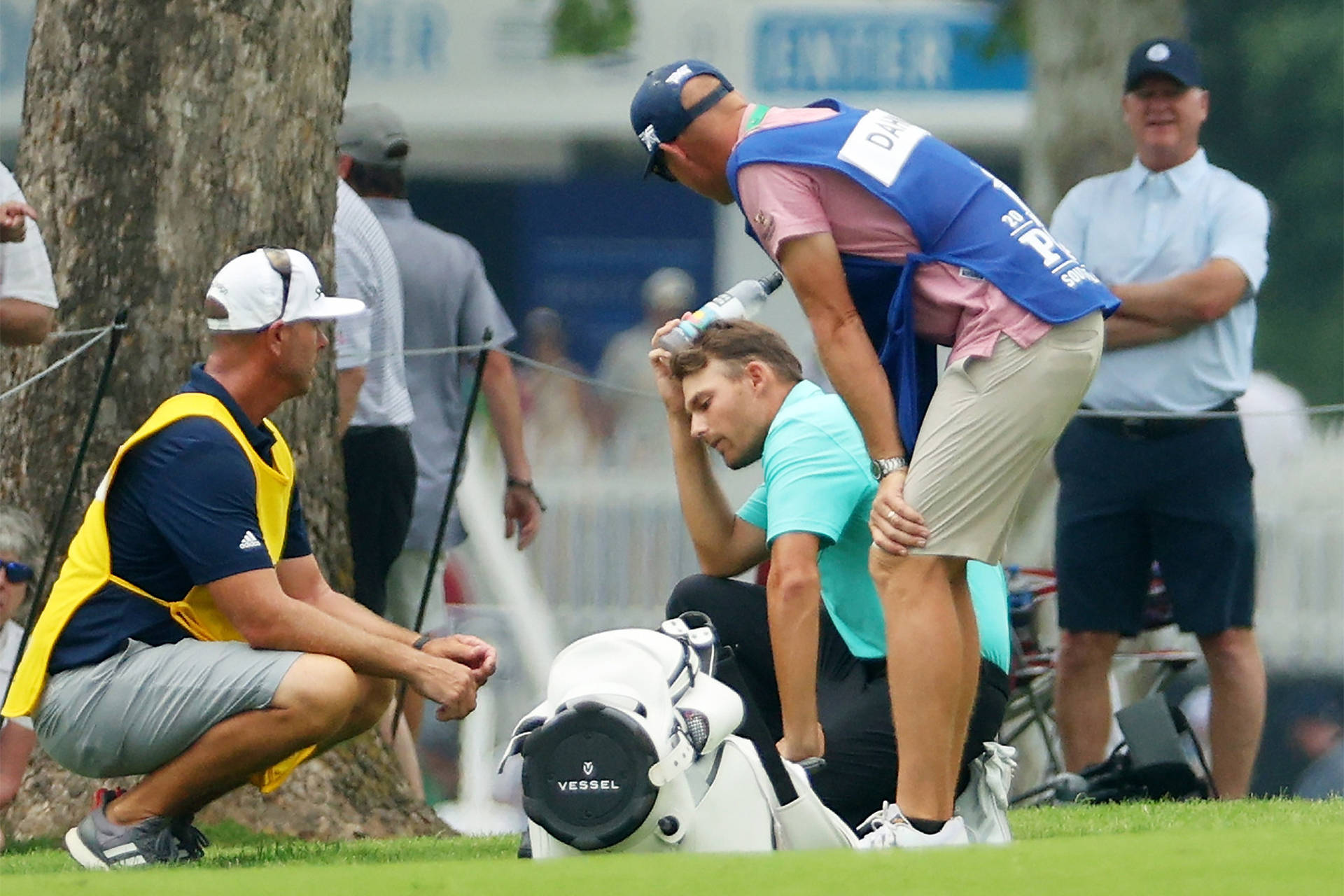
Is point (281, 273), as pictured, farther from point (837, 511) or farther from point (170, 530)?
point (837, 511)

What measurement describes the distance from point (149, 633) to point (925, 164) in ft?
5.84

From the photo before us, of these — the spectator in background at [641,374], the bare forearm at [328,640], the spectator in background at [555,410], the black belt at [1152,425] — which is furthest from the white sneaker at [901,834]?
the spectator in background at [641,374]

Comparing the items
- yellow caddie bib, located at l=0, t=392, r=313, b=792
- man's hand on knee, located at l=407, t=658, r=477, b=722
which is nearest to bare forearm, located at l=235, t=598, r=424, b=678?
man's hand on knee, located at l=407, t=658, r=477, b=722

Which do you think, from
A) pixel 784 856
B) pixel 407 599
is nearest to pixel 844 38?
pixel 407 599

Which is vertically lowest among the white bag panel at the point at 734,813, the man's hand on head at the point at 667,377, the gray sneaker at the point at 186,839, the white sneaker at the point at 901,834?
the gray sneaker at the point at 186,839

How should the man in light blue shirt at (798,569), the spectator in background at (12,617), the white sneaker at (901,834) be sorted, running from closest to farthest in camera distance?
1. the white sneaker at (901,834)
2. the man in light blue shirt at (798,569)
3. the spectator in background at (12,617)

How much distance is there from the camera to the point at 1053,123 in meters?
11.0

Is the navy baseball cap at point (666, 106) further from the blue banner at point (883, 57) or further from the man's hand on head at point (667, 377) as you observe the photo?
the blue banner at point (883, 57)

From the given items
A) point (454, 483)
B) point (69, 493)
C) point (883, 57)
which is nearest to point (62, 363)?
point (69, 493)

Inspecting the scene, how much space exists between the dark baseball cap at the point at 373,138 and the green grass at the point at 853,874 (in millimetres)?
3077

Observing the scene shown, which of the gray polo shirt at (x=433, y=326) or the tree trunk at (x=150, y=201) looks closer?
the tree trunk at (x=150, y=201)

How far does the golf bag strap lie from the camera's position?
471 cm

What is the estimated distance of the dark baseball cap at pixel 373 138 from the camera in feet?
24.5

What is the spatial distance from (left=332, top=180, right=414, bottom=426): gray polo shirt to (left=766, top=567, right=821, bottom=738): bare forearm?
2308 millimetres
